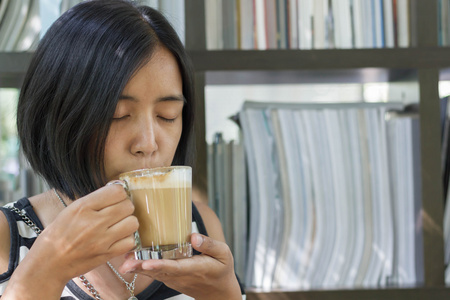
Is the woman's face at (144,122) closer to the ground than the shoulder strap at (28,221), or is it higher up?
higher up

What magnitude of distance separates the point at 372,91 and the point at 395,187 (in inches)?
23.6

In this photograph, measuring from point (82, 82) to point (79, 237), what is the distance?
393 mm

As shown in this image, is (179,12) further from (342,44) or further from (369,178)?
(369,178)

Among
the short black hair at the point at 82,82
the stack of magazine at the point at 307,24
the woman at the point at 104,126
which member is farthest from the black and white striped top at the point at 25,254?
the stack of magazine at the point at 307,24

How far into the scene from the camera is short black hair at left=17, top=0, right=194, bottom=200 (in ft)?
3.72

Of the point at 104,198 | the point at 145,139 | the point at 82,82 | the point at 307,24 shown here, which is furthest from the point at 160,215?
the point at 307,24

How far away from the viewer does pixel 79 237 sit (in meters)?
0.91

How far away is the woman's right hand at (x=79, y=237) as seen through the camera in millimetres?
905

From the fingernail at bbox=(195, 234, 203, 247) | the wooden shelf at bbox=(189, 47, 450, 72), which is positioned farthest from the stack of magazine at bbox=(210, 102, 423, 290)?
the fingernail at bbox=(195, 234, 203, 247)

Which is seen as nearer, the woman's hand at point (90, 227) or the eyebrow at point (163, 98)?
the woman's hand at point (90, 227)

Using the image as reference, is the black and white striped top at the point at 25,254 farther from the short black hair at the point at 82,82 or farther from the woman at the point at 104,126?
the short black hair at the point at 82,82

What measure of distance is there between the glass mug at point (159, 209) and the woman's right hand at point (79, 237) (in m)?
0.03

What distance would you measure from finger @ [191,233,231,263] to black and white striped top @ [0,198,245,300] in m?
0.34

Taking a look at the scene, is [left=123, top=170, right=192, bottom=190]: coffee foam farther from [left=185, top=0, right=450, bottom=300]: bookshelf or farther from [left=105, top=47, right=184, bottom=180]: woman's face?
[left=185, top=0, right=450, bottom=300]: bookshelf
